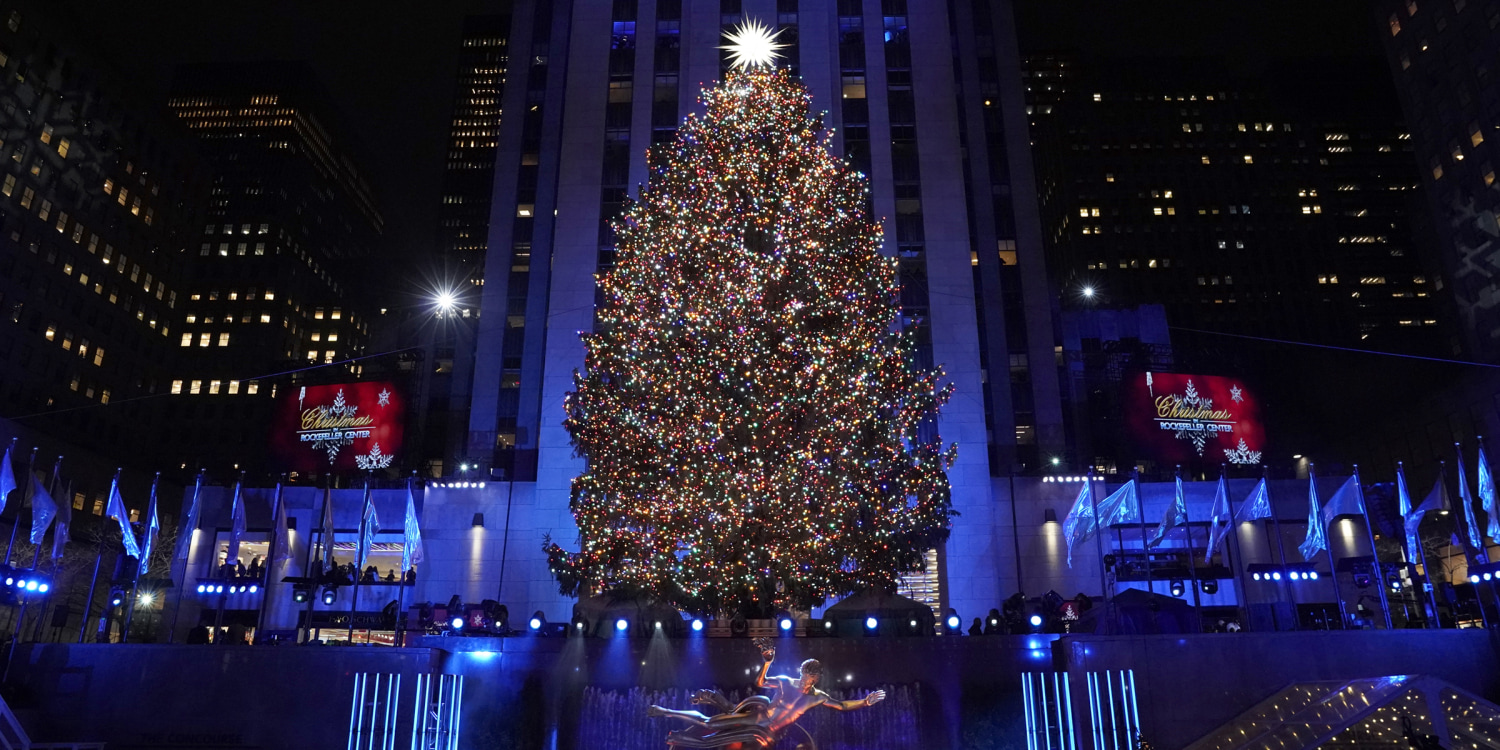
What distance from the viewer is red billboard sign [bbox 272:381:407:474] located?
4394 centimetres

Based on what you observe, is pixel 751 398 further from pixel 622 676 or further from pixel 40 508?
pixel 40 508

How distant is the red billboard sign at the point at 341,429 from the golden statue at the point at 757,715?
33415 mm

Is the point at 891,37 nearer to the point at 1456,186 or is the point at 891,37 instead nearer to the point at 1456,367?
the point at 1456,186

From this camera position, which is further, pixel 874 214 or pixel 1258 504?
pixel 874 214

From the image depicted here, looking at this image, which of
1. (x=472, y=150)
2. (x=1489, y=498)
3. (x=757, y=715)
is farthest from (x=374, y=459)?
(x=472, y=150)

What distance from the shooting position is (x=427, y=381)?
7244cm

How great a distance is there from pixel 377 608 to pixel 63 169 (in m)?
56.7

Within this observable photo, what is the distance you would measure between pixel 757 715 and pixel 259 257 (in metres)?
116

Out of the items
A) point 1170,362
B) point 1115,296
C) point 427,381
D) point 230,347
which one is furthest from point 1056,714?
point 230,347

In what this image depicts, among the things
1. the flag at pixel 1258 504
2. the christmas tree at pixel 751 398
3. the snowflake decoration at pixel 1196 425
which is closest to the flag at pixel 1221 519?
the flag at pixel 1258 504

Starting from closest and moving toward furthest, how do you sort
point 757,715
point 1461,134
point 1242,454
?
point 757,715
point 1242,454
point 1461,134

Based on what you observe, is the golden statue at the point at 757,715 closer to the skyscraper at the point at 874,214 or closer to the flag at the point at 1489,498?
the flag at the point at 1489,498

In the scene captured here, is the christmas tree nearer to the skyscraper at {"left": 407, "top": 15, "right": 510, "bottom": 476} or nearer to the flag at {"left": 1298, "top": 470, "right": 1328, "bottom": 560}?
the flag at {"left": 1298, "top": 470, "right": 1328, "bottom": 560}

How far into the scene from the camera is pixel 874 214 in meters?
41.2
